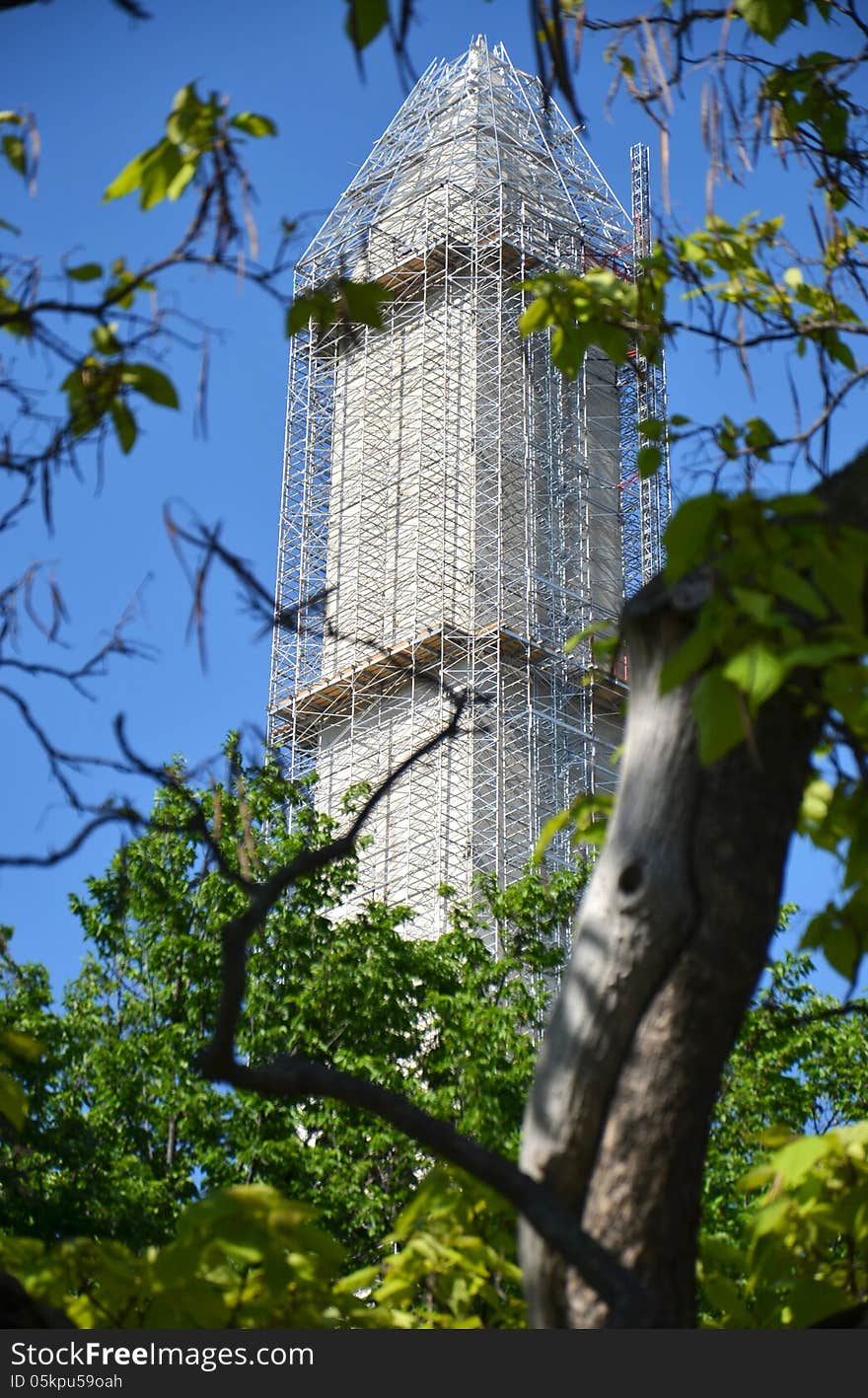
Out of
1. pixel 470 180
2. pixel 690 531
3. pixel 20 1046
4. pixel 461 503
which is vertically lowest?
pixel 20 1046

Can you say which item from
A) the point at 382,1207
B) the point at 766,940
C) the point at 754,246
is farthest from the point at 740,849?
the point at 382,1207

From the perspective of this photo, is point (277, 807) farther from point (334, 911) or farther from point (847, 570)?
point (847, 570)

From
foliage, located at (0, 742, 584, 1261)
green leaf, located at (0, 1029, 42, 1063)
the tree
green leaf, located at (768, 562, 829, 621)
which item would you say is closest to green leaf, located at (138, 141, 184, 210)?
the tree

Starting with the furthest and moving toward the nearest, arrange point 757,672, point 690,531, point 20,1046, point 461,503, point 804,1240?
point 461,503
point 804,1240
point 20,1046
point 690,531
point 757,672

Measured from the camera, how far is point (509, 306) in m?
37.5

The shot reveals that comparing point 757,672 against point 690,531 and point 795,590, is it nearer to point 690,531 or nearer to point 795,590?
point 795,590

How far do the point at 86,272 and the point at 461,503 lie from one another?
32.8 metres

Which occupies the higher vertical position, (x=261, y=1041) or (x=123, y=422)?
(x=261, y=1041)

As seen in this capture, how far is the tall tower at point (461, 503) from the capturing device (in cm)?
3231

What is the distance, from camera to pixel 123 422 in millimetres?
2502

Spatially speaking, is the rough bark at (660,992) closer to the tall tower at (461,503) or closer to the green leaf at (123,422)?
the green leaf at (123,422)

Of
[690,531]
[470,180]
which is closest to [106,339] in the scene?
[690,531]

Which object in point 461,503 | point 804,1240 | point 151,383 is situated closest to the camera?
point 151,383

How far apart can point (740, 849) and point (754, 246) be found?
189 cm
